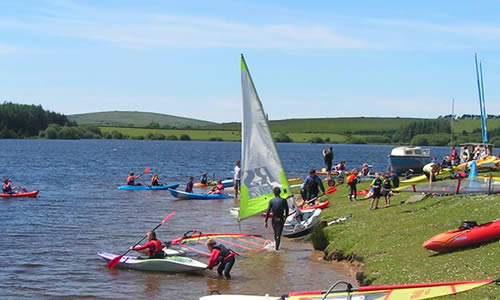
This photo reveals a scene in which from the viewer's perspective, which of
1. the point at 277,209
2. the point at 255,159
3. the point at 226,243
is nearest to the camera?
the point at 277,209

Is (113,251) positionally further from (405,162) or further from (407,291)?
(405,162)

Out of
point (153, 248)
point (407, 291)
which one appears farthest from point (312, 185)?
point (407, 291)

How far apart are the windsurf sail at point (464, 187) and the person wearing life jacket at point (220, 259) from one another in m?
9.60

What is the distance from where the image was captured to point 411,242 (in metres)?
Answer: 19.2

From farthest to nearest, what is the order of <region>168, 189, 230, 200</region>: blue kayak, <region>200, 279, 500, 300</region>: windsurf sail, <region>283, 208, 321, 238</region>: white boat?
<region>168, 189, 230, 200</region>: blue kayak → <region>283, 208, 321, 238</region>: white boat → <region>200, 279, 500, 300</region>: windsurf sail

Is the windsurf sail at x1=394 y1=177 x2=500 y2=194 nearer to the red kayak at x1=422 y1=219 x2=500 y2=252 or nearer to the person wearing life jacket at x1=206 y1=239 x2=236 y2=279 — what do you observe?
the red kayak at x1=422 y1=219 x2=500 y2=252

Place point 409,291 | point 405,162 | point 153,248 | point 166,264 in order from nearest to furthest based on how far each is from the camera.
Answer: point 409,291 → point 166,264 → point 153,248 → point 405,162

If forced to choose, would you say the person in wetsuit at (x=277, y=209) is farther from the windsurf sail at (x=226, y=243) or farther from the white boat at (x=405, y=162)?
the white boat at (x=405, y=162)

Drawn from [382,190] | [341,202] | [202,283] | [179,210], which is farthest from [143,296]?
[179,210]

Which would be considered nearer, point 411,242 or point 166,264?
point 411,242

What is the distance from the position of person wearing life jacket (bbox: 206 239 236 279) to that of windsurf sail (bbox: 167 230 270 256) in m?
3.85

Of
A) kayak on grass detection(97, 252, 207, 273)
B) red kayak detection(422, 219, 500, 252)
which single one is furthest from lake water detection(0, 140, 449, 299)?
red kayak detection(422, 219, 500, 252)

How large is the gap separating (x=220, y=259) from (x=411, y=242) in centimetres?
609

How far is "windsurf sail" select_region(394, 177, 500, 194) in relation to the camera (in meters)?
24.5
